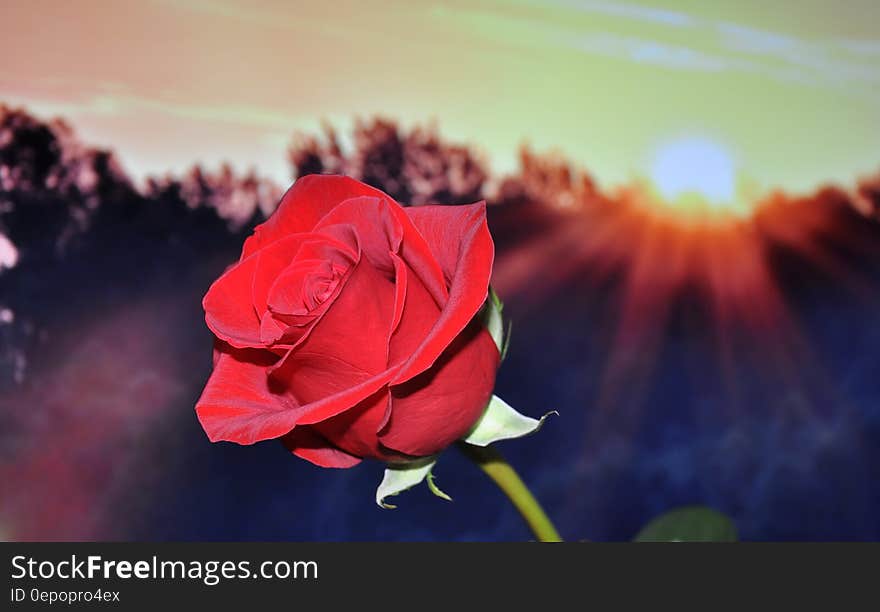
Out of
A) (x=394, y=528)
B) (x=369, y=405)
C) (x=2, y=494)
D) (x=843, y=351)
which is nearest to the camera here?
(x=369, y=405)

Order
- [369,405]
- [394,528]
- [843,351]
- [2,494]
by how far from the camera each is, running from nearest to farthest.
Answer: [369,405] < [2,494] < [394,528] < [843,351]

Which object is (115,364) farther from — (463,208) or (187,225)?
(463,208)

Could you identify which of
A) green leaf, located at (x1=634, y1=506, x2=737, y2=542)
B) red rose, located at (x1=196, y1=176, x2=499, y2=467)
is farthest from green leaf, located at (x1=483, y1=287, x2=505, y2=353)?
green leaf, located at (x1=634, y1=506, x2=737, y2=542)

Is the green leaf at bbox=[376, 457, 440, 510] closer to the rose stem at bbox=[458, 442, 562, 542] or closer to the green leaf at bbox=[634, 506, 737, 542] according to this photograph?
the rose stem at bbox=[458, 442, 562, 542]

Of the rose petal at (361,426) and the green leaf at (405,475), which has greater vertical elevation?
the rose petal at (361,426)

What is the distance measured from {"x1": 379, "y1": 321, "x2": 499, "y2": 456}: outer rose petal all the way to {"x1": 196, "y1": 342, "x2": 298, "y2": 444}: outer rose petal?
26 mm

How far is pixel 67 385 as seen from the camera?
0.99 metres

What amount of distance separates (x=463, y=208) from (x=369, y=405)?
5 cm

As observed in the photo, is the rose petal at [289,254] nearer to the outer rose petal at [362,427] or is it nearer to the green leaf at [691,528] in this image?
the outer rose petal at [362,427]

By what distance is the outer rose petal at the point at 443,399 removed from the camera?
0.19 m

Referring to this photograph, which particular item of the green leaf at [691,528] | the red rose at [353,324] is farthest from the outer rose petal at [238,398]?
the green leaf at [691,528]

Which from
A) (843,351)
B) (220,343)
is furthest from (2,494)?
(843,351)

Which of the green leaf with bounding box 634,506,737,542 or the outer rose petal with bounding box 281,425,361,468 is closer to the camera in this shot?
the outer rose petal with bounding box 281,425,361,468

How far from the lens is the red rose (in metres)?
0.18
